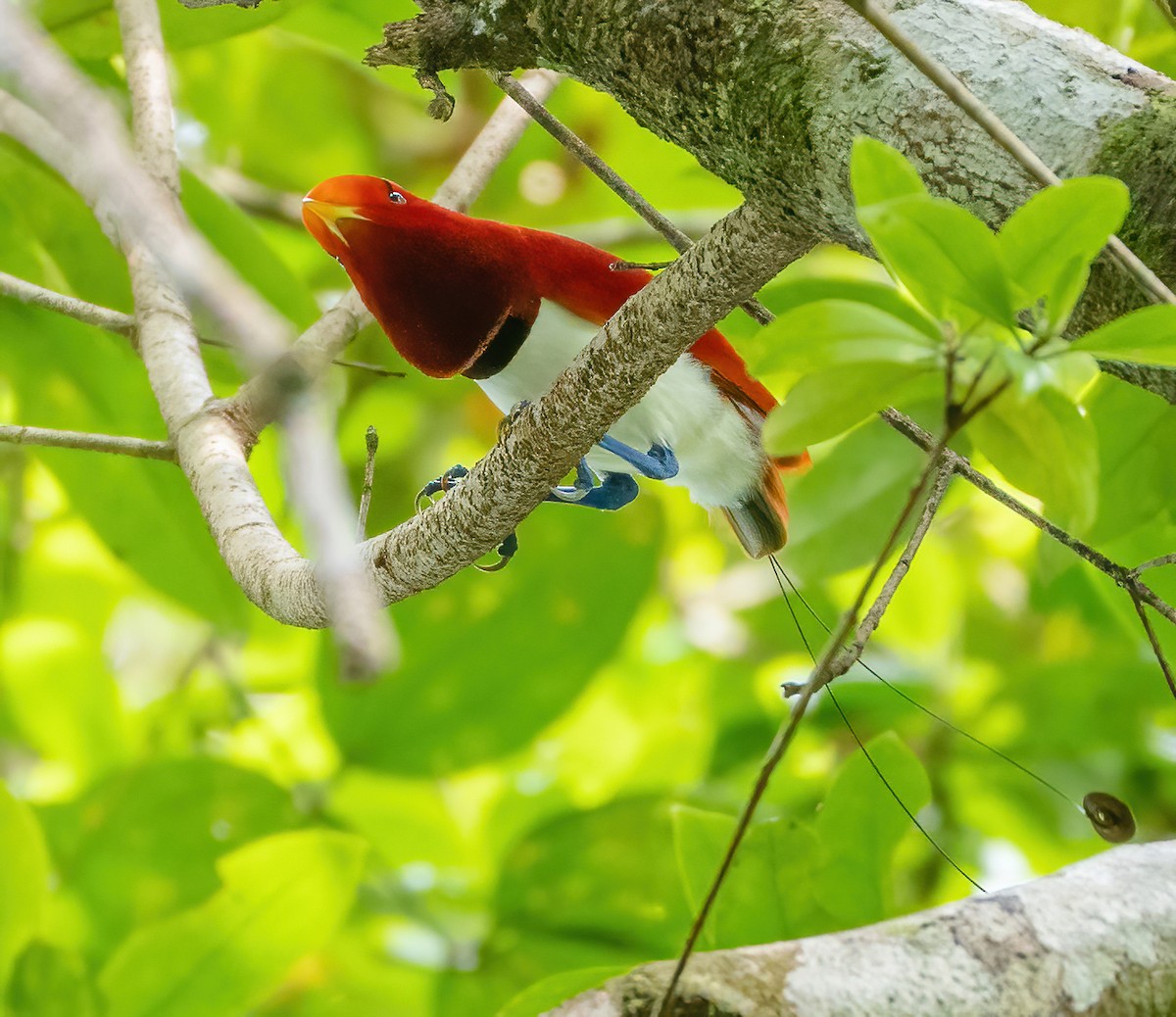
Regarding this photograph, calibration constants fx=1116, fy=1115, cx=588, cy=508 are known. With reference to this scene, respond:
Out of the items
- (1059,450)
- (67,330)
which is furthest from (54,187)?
→ (1059,450)

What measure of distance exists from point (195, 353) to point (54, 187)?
317mm

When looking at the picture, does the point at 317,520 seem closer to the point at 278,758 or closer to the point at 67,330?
the point at 67,330

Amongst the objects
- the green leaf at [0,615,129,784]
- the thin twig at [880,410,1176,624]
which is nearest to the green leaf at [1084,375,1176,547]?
the thin twig at [880,410,1176,624]

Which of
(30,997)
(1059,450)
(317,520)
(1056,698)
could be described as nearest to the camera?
(317,520)

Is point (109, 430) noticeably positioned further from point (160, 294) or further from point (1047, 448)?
point (1047, 448)

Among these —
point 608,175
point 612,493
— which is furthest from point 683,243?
point 612,493

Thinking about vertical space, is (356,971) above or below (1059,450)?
below

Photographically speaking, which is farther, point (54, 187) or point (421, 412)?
point (421, 412)

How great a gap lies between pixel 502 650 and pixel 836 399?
2.88 ft

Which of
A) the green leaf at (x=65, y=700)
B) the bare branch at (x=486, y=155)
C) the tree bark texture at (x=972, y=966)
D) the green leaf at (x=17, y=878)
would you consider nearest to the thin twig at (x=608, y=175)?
the tree bark texture at (x=972, y=966)

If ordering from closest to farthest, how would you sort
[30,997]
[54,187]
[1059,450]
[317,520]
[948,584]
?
[317,520] → [1059,450] → [30,997] → [54,187] → [948,584]

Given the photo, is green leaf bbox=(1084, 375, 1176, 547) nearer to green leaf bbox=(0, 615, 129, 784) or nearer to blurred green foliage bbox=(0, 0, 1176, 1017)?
blurred green foliage bbox=(0, 0, 1176, 1017)

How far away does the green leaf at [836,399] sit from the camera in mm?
351

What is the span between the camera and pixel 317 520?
161 millimetres
